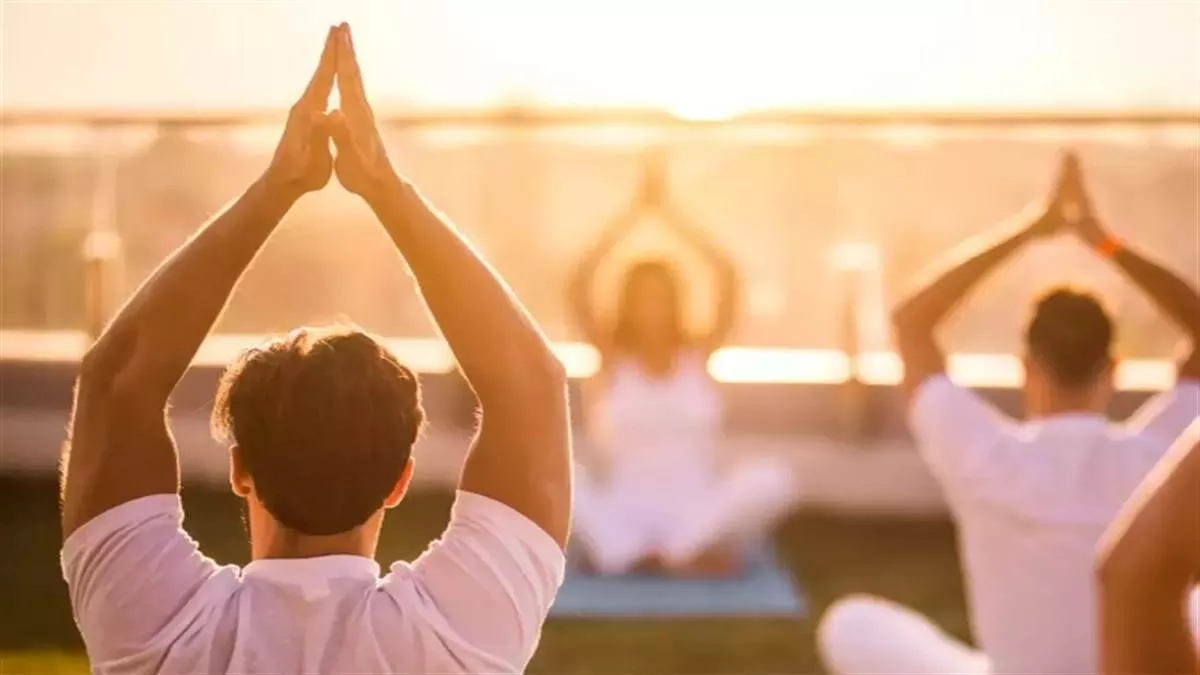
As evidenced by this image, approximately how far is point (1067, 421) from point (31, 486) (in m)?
2.99

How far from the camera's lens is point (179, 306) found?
2.75 ft

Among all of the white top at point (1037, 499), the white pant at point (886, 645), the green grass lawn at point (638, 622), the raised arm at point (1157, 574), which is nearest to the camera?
the raised arm at point (1157, 574)

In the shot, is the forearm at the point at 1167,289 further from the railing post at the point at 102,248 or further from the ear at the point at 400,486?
the railing post at the point at 102,248

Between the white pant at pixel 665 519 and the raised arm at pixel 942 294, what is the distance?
1380 mm

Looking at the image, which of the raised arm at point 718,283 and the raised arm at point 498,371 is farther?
the raised arm at point 718,283

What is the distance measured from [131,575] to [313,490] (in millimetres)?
126

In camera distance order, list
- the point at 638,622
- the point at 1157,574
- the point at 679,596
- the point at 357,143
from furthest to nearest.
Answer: the point at 679,596 → the point at 638,622 → the point at 357,143 → the point at 1157,574

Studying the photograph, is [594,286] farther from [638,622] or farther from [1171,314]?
[1171,314]

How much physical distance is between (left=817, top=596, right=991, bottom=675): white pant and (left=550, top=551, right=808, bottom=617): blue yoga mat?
31.7 inches

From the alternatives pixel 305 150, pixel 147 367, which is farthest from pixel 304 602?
pixel 305 150

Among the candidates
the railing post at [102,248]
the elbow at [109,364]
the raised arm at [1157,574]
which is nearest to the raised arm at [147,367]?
the elbow at [109,364]

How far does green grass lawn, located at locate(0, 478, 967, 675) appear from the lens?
7.68ft

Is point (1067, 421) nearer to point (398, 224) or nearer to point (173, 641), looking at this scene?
point (398, 224)

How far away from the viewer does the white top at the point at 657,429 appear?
2.92 m
